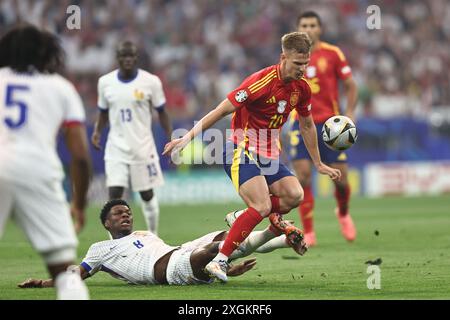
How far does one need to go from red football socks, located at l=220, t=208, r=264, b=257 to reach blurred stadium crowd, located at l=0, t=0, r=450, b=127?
13148 mm

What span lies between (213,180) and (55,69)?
54.2 ft

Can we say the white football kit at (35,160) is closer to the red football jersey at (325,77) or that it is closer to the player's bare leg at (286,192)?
the player's bare leg at (286,192)

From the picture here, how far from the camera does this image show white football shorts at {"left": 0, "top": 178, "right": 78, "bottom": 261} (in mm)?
5734

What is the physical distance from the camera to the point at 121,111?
12.4 meters

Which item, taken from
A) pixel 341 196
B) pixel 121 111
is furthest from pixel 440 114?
pixel 121 111

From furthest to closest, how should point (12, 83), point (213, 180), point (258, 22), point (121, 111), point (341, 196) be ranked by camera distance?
point (258, 22), point (213, 180), point (341, 196), point (121, 111), point (12, 83)

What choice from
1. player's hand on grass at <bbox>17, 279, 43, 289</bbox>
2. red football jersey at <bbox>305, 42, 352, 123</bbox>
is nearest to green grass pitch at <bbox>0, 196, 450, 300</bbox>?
player's hand on grass at <bbox>17, 279, 43, 289</bbox>

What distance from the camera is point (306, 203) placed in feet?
42.4

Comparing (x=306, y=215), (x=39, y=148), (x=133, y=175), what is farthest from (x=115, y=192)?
(x=39, y=148)

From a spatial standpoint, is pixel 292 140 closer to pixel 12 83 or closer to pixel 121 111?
pixel 121 111

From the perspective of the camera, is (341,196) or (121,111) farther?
(341,196)

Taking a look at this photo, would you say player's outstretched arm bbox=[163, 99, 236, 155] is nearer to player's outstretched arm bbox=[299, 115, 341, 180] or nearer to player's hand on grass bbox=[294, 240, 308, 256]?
player's outstretched arm bbox=[299, 115, 341, 180]

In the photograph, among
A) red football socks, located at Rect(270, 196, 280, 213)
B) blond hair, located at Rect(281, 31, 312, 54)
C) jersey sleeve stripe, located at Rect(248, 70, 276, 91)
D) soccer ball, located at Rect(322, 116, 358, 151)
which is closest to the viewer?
blond hair, located at Rect(281, 31, 312, 54)

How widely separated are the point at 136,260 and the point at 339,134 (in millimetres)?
2483
